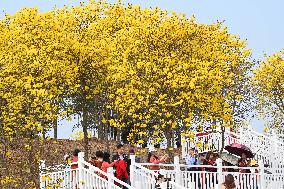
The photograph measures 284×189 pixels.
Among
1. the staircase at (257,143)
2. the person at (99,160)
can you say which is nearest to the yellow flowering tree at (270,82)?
the staircase at (257,143)

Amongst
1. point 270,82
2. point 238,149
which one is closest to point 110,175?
point 238,149

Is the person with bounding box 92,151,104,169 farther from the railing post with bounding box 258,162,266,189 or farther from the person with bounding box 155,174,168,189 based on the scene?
the railing post with bounding box 258,162,266,189

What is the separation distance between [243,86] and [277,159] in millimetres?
13449

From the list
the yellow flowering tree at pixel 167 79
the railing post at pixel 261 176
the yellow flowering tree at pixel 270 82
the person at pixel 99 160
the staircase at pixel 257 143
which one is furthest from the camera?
the yellow flowering tree at pixel 270 82

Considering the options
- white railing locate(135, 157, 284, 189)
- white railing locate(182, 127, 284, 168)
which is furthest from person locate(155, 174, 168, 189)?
white railing locate(182, 127, 284, 168)

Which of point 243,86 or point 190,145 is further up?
point 243,86

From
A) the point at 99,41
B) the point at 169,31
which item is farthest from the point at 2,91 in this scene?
the point at 99,41

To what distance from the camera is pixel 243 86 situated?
1913 inches

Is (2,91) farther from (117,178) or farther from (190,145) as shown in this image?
(190,145)

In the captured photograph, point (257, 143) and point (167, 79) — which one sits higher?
point (167, 79)

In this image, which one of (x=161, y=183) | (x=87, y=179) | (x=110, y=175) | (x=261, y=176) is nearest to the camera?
(x=161, y=183)

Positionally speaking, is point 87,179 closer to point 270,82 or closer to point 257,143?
point 257,143

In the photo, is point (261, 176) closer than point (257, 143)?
Yes

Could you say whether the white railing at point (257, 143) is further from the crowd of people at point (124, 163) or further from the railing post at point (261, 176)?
the railing post at point (261, 176)
